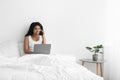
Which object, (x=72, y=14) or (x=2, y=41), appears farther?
(x=72, y=14)

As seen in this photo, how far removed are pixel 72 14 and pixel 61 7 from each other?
24 cm

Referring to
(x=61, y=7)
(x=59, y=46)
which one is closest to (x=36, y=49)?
(x=59, y=46)

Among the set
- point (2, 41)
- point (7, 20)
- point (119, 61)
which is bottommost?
point (119, 61)

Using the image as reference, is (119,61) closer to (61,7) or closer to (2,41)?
(61,7)

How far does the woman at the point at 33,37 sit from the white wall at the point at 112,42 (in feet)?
3.97

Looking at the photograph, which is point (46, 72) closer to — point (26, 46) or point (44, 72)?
point (44, 72)

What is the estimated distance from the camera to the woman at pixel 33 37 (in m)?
4.35

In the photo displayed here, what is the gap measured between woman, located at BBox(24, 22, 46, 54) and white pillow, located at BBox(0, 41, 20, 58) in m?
0.16

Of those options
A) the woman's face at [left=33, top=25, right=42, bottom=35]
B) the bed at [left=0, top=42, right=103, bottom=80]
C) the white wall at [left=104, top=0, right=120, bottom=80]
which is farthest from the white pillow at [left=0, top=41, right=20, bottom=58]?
the white wall at [left=104, top=0, right=120, bottom=80]

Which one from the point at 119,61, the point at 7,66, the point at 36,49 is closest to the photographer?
the point at 7,66

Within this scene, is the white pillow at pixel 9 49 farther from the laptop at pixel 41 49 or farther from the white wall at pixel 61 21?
the laptop at pixel 41 49

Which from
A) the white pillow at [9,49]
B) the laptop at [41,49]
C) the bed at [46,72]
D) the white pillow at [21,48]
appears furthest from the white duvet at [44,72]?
the white pillow at [21,48]

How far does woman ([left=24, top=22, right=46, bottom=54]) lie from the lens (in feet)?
14.3

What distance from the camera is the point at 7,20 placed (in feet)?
14.4
